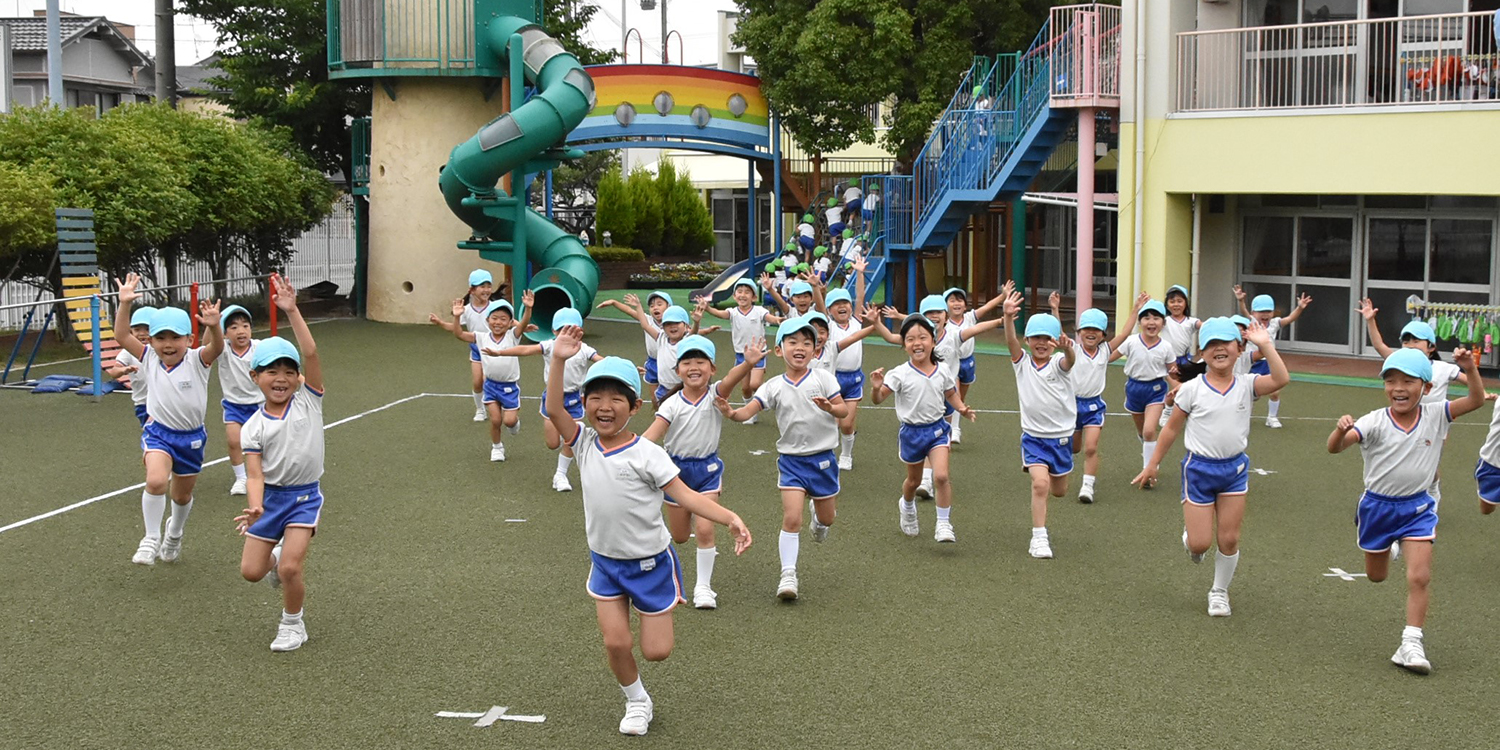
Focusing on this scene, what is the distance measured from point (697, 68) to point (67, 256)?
13471mm

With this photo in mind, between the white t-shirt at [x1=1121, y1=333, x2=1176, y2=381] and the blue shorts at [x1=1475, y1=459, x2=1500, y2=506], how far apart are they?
3312 mm

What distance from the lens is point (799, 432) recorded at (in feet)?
30.9

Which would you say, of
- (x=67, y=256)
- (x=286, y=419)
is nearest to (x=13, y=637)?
(x=286, y=419)

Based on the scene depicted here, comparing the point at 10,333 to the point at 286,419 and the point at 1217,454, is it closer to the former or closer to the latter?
the point at 286,419

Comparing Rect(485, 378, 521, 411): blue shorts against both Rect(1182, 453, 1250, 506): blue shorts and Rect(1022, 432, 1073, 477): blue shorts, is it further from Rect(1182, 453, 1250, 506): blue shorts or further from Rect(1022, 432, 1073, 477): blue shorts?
Rect(1182, 453, 1250, 506): blue shorts

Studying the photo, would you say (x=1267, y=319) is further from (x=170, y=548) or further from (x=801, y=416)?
(x=170, y=548)

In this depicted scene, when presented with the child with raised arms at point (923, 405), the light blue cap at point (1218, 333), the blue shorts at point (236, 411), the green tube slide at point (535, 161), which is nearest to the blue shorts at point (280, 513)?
the blue shorts at point (236, 411)

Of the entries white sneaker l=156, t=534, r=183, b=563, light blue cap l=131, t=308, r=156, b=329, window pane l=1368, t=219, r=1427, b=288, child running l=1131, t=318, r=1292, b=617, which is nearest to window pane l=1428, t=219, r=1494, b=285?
window pane l=1368, t=219, r=1427, b=288

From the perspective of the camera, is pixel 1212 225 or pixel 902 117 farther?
pixel 902 117

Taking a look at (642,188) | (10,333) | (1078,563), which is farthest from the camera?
(642,188)

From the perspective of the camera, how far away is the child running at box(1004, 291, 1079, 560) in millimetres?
10409

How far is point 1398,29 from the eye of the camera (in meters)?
20.7

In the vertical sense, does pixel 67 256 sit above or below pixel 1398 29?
below

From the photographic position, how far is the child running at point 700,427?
28.6 ft
